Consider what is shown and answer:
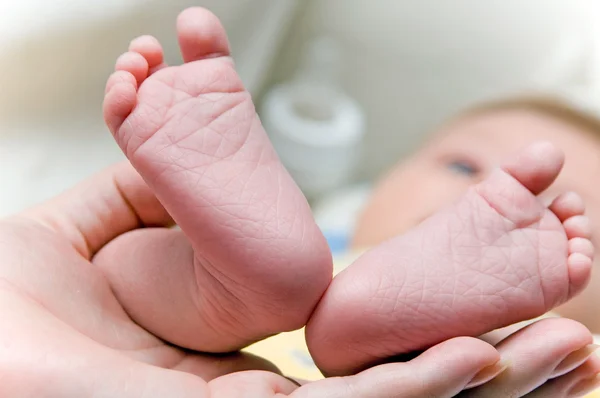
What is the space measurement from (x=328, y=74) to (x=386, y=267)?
3.16 feet

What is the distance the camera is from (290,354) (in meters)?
0.72

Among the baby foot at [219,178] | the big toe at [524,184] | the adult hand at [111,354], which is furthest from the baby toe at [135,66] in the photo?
the big toe at [524,184]

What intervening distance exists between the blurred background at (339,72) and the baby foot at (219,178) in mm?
393

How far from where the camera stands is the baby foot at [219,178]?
458 millimetres

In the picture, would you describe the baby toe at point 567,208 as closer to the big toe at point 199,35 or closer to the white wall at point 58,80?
the big toe at point 199,35

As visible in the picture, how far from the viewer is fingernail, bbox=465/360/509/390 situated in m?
0.45

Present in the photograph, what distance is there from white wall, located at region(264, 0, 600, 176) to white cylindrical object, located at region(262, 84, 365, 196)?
0.18ft

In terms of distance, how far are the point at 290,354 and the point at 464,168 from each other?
387 millimetres

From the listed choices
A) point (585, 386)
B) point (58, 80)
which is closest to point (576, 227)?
point (585, 386)

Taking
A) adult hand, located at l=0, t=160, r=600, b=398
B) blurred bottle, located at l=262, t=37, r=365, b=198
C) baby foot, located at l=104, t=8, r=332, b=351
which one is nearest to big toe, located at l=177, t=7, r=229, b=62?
baby foot, located at l=104, t=8, r=332, b=351

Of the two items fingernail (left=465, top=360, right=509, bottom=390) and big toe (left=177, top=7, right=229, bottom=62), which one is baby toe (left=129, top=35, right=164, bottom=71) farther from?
fingernail (left=465, top=360, right=509, bottom=390)

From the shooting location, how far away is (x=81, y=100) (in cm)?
90

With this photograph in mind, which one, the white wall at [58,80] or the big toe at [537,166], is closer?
the big toe at [537,166]

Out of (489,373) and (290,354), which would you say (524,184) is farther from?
(290,354)
